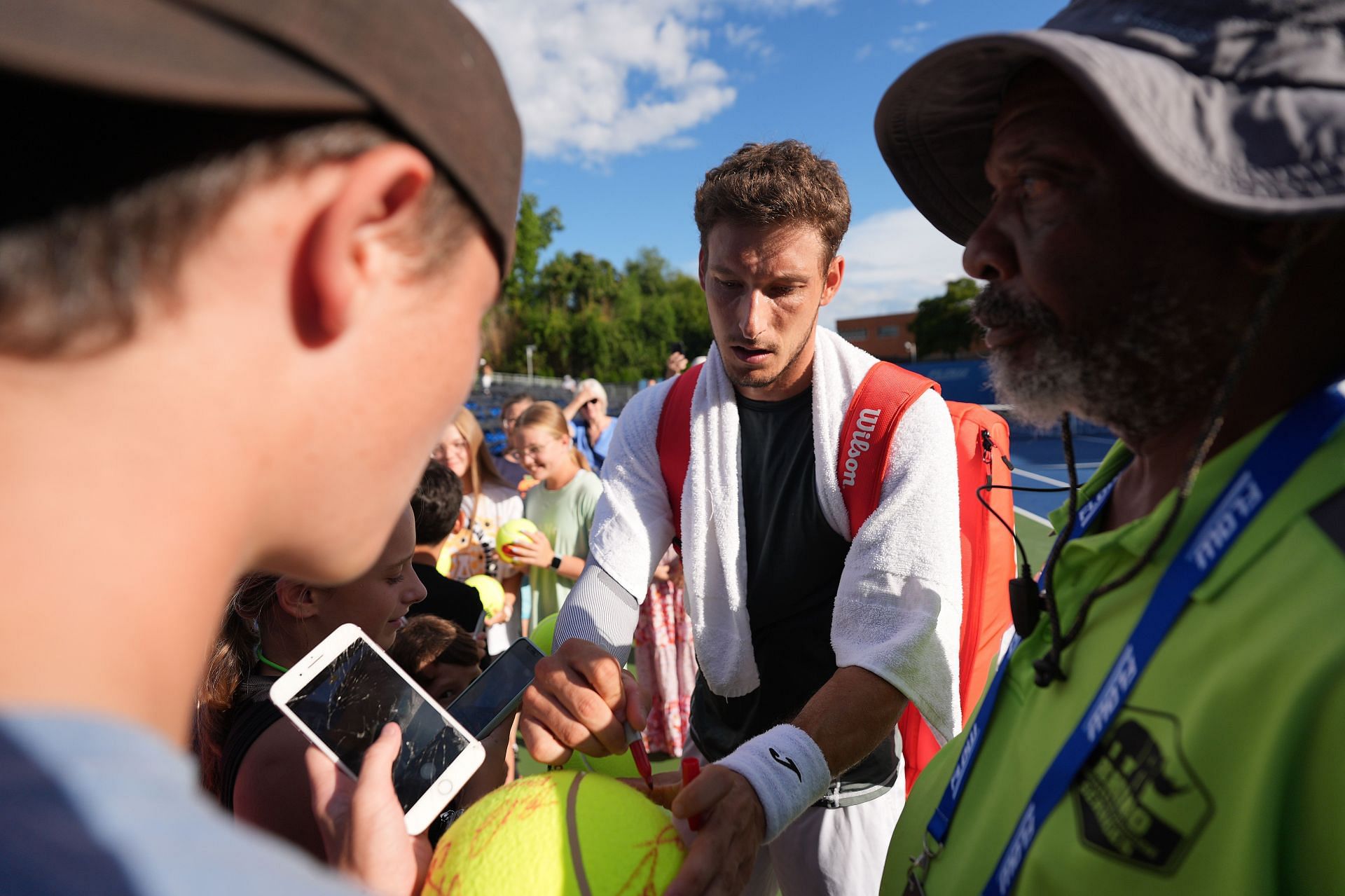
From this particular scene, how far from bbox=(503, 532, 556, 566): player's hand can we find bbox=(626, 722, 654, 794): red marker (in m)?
3.54

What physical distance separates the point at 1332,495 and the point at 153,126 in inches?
55.1

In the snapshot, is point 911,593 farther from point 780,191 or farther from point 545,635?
point 780,191

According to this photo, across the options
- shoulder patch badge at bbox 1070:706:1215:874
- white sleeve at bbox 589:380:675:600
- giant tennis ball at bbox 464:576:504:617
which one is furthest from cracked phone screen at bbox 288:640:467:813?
giant tennis ball at bbox 464:576:504:617

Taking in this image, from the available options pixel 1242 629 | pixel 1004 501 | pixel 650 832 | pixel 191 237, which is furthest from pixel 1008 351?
pixel 1004 501

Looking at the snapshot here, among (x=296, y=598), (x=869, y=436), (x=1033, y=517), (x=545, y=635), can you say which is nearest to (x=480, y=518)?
(x=545, y=635)

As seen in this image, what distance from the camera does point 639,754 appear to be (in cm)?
182

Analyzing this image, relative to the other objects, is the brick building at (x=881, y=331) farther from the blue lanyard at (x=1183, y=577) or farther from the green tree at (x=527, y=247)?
the blue lanyard at (x=1183, y=577)

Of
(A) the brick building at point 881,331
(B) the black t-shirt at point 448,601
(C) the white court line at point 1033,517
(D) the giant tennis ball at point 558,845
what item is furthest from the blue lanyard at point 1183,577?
(A) the brick building at point 881,331

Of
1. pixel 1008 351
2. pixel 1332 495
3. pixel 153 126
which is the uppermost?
pixel 153 126

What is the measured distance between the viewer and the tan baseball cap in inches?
22.0

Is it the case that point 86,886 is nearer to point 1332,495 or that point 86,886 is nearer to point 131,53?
point 131,53

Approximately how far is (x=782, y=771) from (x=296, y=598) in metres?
1.43

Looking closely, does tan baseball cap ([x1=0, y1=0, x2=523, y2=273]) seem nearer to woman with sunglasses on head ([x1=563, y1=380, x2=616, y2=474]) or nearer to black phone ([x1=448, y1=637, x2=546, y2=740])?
black phone ([x1=448, y1=637, x2=546, y2=740])

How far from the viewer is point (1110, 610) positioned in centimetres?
129
